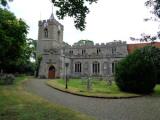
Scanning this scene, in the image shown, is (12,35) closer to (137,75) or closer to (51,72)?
(137,75)

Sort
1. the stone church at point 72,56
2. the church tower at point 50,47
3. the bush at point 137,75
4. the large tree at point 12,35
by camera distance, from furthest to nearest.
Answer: the stone church at point 72,56 → the church tower at point 50,47 → the large tree at point 12,35 → the bush at point 137,75

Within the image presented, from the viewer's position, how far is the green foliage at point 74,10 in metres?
6.64

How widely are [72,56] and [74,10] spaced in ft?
150

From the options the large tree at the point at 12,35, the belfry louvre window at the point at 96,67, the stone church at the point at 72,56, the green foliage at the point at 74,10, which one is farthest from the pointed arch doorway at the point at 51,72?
the green foliage at the point at 74,10

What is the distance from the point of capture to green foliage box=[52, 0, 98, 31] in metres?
6.64

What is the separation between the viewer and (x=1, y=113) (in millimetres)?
10898

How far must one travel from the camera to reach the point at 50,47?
54.2 meters

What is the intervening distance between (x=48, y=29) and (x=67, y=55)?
8196 mm

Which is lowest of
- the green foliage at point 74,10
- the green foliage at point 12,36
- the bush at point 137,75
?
the bush at point 137,75

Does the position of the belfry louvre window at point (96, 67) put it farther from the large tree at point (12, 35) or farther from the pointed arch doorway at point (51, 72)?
the large tree at point (12, 35)

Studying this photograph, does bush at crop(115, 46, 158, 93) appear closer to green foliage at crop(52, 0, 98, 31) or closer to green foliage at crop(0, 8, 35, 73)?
green foliage at crop(0, 8, 35, 73)

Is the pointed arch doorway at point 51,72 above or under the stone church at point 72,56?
under

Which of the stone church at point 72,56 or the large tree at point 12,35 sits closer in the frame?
the large tree at point 12,35

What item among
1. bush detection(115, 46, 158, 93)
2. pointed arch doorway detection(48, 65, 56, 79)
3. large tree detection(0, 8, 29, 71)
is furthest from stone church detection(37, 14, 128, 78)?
bush detection(115, 46, 158, 93)
